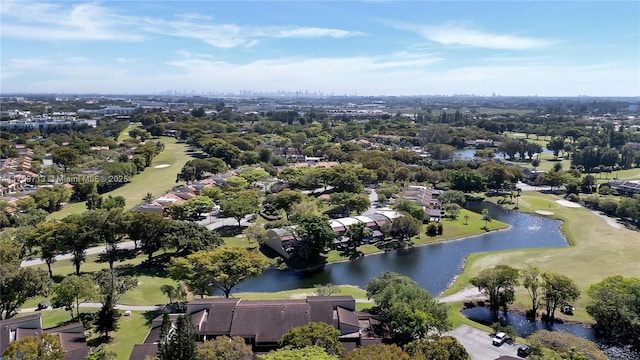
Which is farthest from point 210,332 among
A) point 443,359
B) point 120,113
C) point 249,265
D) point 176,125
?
point 120,113

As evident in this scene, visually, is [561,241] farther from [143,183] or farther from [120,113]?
[120,113]

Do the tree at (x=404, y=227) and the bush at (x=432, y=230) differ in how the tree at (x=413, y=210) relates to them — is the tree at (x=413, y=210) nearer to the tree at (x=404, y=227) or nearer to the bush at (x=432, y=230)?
the bush at (x=432, y=230)

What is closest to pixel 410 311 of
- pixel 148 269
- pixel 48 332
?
pixel 48 332

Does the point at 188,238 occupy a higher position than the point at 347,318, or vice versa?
the point at 188,238

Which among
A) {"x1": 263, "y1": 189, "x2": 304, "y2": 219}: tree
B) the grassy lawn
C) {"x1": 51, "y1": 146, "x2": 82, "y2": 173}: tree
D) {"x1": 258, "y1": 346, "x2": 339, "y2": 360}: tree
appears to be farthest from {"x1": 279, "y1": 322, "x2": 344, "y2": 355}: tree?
{"x1": 51, "y1": 146, "x2": 82, "y2": 173}: tree

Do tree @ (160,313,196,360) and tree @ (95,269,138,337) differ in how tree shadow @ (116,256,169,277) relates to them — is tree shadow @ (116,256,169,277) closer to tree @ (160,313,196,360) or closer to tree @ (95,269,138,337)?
tree @ (95,269,138,337)

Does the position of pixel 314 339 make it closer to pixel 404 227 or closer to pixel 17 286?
pixel 17 286
